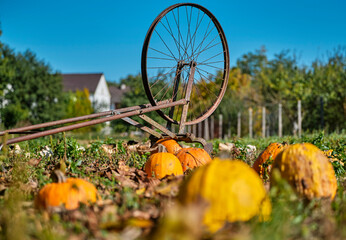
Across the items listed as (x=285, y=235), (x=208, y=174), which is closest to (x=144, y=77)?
(x=208, y=174)

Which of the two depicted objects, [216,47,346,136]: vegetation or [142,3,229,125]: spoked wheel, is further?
[216,47,346,136]: vegetation

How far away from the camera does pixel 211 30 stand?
4.90 m

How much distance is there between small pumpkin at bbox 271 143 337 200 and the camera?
204 cm

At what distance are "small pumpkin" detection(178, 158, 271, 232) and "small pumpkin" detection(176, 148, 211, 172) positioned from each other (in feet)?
5.68

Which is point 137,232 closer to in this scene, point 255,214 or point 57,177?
point 255,214

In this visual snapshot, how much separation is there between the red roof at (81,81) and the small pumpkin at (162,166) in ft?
152

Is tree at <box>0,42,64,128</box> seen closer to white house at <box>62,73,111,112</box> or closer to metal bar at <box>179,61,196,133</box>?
Result: metal bar at <box>179,61,196,133</box>

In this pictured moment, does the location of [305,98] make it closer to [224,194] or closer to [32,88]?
[224,194]

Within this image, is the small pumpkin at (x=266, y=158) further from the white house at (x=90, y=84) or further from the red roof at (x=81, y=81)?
the red roof at (x=81, y=81)

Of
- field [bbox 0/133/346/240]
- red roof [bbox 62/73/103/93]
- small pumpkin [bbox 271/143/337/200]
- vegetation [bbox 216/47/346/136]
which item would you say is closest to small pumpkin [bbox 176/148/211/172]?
field [bbox 0/133/346/240]

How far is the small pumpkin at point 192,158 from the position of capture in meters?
3.37

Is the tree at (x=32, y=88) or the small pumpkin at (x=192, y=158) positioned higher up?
the tree at (x=32, y=88)

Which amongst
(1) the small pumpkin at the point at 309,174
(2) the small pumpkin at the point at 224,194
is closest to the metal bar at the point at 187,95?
(1) the small pumpkin at the point at 309,174

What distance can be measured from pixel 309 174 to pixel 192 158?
1514 millimetres
